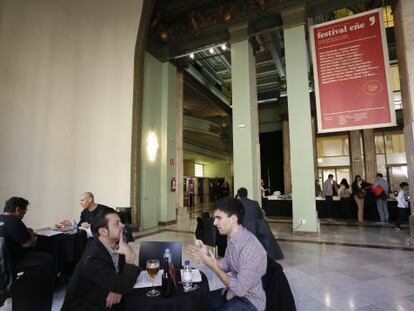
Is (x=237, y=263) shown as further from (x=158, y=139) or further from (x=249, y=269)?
(x=158, y=139)

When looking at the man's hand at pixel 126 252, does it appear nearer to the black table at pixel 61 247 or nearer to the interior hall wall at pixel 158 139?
the black table at pixel 61 247

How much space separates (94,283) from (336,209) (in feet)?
32.1

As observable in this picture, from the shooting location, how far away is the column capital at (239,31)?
25.4 feet

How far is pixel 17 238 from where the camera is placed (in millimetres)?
2961

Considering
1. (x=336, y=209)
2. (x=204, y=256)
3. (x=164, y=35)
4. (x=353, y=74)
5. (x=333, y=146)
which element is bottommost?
(x=336, y=209)

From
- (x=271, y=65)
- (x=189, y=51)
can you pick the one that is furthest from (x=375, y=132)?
(x=189, y=51)

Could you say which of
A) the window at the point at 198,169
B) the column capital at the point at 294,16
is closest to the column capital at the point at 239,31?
the column capital at the point at 294,16

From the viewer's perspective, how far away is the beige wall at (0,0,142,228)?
17.2ft

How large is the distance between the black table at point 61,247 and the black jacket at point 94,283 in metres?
2.24

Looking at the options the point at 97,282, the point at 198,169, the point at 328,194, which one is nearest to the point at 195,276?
the point at 97,282

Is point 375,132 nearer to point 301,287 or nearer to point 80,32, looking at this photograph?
point 301,287

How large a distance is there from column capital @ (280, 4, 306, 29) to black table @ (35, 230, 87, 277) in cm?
704

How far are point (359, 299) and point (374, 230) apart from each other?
492cm

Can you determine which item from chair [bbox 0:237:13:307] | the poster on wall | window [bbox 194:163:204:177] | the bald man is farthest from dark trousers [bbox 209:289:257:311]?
window [bbox 194:163:204:177]
